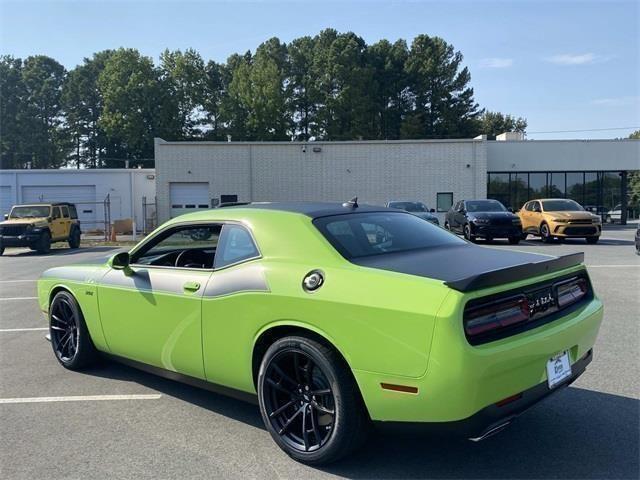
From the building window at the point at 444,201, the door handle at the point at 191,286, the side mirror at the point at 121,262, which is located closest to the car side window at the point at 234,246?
the door handle at the point at 191,286

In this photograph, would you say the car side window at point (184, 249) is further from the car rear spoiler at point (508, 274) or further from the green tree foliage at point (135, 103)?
the green tree foliage at point (135, 103)

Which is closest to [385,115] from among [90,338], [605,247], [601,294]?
[605,247]

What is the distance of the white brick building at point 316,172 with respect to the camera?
32250mm

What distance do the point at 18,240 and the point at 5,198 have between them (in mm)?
18354

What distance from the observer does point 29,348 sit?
20.4ft

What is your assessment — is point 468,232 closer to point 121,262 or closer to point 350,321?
point 121,262

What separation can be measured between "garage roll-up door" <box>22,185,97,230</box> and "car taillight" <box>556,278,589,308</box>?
34866 millimetres

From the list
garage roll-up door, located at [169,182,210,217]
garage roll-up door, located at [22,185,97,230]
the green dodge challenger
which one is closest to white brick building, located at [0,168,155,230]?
garage roll-up door, located at [22,185,97,230]

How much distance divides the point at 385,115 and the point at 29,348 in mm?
60451

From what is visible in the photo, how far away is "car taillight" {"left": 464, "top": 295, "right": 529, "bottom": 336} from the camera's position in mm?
2857

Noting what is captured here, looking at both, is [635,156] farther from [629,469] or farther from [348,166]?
[629,469]

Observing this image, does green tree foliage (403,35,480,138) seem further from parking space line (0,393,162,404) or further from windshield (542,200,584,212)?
parking space line (0,393,162,404)

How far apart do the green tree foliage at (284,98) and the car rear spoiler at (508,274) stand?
55.8m

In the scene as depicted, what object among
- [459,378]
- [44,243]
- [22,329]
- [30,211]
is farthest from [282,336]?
[30,211]
